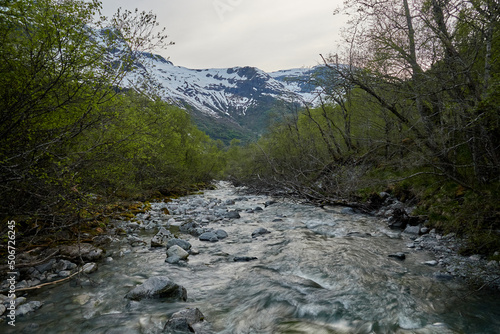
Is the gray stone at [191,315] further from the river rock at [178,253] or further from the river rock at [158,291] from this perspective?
the river rock at [178,253]

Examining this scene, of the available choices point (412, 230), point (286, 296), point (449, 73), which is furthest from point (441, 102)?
point (286, 296)

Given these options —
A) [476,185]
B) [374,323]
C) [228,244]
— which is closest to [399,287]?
[374,323]

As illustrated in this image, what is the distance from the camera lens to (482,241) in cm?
546

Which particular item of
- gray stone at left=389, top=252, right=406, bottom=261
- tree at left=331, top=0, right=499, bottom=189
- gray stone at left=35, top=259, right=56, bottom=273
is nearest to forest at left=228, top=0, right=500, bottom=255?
tree at left=331, top=0, right=499, bottom=189

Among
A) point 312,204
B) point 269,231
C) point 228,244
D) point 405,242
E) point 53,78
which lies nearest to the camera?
point 53,78

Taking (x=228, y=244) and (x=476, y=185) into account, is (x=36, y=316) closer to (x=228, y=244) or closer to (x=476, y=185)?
(x=228, y=244)

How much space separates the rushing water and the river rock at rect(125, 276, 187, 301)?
0.46 ft

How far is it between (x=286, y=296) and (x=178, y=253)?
318 centimetres

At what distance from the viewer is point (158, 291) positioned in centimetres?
463

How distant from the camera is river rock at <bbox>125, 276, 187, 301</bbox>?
458cm

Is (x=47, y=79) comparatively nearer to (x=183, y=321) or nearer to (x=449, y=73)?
(x=183, y=321)

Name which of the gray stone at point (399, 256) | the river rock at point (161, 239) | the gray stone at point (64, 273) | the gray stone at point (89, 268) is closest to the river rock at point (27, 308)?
the gray stone at point (64, 273)

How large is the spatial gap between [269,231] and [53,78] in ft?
24.4

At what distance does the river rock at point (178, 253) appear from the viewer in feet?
21.8
